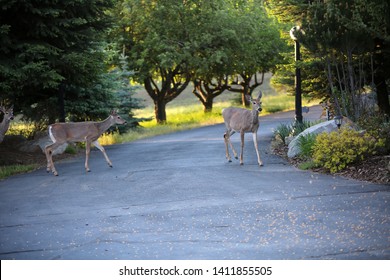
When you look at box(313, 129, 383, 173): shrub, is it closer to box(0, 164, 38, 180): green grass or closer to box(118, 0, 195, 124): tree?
box(0, 164, 38, 180): green grass

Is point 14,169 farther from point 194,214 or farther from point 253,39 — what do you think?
point 253,39

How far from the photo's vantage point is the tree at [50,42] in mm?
19078

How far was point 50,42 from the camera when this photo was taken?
20.8 m

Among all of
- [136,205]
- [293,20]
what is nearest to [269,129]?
[293,20]

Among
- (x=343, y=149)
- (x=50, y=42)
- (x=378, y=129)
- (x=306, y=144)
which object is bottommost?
(x=306, y=144)

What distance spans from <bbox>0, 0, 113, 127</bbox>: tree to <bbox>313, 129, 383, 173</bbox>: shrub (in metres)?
7.95

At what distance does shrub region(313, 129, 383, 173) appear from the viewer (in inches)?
598

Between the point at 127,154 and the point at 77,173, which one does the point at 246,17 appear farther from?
Result: the point at 77,173

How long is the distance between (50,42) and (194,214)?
11.4 m

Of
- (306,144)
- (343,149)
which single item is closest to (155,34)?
(306,144)

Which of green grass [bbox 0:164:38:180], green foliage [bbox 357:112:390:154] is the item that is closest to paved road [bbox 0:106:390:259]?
green grass [bbox 0:164:38:180]

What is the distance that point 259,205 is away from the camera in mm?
11664

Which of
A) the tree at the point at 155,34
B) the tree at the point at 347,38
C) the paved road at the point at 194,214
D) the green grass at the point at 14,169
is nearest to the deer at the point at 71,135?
the paved road at the point at 194,214

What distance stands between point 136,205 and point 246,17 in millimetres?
30845
